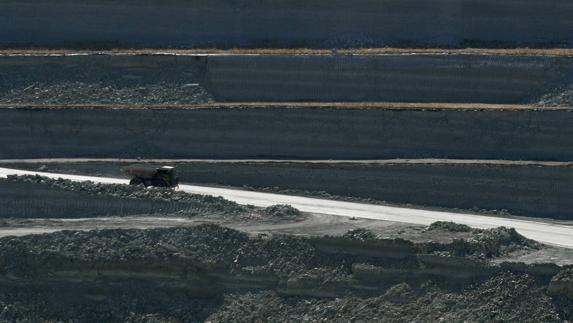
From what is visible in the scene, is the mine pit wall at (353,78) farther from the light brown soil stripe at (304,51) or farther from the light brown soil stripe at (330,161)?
the light brown soil stripe at (330,161)

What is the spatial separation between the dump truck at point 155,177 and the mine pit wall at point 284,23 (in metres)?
13.6

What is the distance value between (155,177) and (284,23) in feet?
50.0

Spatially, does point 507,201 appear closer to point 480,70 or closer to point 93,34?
point 480,70

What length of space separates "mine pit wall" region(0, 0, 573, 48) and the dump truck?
13564mm

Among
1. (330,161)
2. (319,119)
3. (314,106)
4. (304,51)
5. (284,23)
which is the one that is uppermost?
(284,23)

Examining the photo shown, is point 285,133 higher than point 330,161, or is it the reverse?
point 285,133

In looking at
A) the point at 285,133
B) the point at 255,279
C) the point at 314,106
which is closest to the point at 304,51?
the point at 314,106

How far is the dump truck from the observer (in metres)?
43.2

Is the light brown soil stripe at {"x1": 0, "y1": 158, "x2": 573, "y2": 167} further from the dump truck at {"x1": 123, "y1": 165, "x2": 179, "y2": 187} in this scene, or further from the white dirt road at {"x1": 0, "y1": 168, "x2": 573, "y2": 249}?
the dump truck at {"x1": 123, "y1": 165, "x2": 179, "y2": 187}

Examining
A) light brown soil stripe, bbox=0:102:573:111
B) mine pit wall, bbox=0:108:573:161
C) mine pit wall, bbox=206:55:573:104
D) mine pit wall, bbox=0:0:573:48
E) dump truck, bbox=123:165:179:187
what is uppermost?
mine pit wall, bbox=0:0:573:48

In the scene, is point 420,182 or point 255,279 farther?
point 420,182

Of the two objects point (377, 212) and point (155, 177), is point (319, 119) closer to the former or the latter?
point (377, 212)

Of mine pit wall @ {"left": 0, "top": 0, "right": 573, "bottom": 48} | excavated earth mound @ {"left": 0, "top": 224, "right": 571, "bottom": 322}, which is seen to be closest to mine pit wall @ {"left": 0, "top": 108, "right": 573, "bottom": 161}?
mine pit wall @ {"left": 0, "top": 0, "right": 573, "bottom": 48}

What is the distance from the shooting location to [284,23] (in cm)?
Result: 5681
